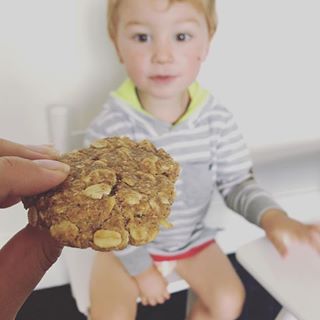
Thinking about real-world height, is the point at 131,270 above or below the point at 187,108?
below

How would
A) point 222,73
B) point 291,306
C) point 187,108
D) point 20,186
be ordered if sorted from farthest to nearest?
point 222,73
point 187,108
point 291,306
point 20,186

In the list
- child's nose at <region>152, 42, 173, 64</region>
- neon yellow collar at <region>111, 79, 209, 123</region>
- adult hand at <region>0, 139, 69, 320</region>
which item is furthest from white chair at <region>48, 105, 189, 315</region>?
adult hand at <region>0, 139, 69, 320</region>

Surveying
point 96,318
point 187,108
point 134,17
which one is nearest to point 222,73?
point 187,108

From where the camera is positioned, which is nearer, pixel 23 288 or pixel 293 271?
pixel 23 288

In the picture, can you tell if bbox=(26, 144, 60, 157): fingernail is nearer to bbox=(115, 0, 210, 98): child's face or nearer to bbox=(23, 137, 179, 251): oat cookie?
bbox=(23, 137, 179, 251): oat cookie

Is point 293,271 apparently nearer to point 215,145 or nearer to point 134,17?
point 215,145

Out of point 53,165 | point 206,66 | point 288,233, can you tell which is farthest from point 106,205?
point 206,66
